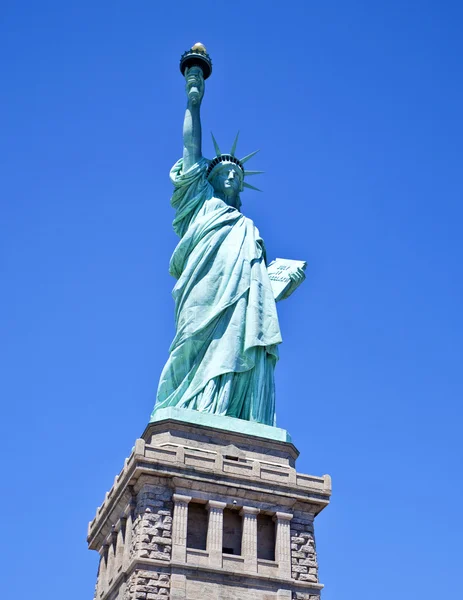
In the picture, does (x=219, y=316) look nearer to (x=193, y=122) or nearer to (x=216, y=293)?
(x=216, y=293)

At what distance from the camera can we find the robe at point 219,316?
3047cm

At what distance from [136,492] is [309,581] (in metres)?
5.54

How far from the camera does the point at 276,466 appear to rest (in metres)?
28.5

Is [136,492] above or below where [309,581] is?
above

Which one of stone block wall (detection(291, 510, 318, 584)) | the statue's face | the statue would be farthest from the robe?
stone block wall (detection(291, 510, 318, 584))

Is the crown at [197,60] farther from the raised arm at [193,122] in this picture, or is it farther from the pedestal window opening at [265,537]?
the pedestal window opening at [265,537]

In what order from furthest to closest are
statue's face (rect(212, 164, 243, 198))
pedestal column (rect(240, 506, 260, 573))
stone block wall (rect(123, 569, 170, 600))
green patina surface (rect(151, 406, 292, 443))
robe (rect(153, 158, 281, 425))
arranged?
statue's face (rect(212, 164, 243, 198))
robe (rect(153, 158, 281, 425))
green patina surface (rect(151, 406, 292, 443))
pedestal column (rect(240, 506, 260, 573))
stone block wall (rect(123, 569, 170, 600))

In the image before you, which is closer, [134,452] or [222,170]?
[134,452]

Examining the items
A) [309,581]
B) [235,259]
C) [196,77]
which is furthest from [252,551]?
[196,77]

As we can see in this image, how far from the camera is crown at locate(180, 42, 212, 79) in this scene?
1442 inches

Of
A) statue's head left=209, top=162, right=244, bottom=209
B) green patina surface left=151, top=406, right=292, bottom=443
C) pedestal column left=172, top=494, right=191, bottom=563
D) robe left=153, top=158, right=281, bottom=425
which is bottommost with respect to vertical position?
pedestal column left=172, top=494, right=191, bottom=563

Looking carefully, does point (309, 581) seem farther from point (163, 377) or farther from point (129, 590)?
point (163, 377)

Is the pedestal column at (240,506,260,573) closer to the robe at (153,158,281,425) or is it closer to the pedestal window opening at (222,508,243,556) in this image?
the pedestal window opening at (222,508,243,556)

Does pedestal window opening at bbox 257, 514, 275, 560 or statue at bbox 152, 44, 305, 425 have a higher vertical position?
statue at bbox 152, 44, 305, 425
